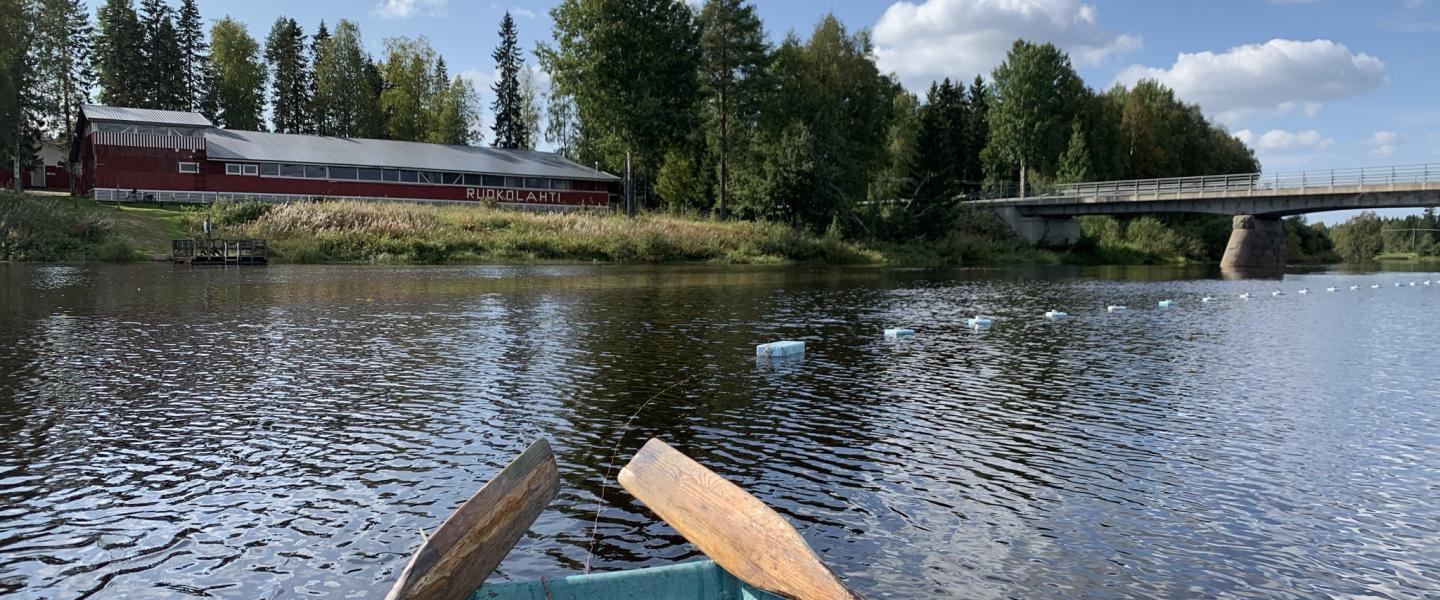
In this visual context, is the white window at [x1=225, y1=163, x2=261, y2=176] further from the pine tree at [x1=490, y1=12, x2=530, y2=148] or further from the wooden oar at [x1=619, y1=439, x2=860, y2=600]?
the wooden oar at [x1=619, y1=439, x2=860, y2=600]

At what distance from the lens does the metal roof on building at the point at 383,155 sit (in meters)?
71.5

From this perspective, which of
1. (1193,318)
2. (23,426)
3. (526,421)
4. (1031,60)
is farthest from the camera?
(1031,60)

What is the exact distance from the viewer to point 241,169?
70312 mm

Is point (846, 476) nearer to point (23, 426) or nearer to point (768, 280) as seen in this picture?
point (23, 426)

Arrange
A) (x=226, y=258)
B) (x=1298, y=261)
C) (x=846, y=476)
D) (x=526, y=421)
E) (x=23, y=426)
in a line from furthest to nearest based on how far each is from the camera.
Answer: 1. (x=1298, y=261)
2. (x=226, y=258)
3. (x=526, y=421)
4. (x=23, y=426)
5. (x=846, y=476)

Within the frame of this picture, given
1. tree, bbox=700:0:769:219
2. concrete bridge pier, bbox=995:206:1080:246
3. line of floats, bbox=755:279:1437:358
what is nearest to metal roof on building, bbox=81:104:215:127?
tree, bbox=700:0:769:219

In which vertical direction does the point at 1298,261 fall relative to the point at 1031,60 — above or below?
below

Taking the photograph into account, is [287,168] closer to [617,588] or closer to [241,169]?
[241,169]

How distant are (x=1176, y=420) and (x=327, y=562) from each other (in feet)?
35.2

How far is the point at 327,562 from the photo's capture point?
273 inches

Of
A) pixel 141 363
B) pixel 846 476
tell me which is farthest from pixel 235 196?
pixel 846 476

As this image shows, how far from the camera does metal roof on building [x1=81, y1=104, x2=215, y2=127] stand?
6669cm

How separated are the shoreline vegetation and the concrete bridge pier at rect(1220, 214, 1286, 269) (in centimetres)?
1536

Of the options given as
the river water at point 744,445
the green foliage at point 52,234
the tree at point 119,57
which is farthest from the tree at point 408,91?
the river water at point 744,445
